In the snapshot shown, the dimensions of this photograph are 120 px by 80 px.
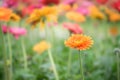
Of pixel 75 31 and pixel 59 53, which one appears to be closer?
pixel 75 31

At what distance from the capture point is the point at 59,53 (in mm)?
2746

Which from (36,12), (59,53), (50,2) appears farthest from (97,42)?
(36,12)

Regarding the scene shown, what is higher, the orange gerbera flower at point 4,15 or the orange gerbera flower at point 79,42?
the orange gerbera flower at point 4,15

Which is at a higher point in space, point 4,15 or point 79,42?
point 4,15

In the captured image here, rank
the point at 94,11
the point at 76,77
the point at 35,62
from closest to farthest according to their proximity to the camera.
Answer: the point at 76,77, the point at 35,62, the point at 94,11

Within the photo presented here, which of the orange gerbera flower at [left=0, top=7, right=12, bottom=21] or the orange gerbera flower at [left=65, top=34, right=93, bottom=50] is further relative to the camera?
the orange gerbera flower at [left=0, top=7, right=12, bottom=21]

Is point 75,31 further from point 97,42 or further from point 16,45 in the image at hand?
point 97,42

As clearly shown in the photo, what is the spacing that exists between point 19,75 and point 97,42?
4.16ft

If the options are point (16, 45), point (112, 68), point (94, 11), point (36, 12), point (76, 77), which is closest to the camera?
point (36, 12)

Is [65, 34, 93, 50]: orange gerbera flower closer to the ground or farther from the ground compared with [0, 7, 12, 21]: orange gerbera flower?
closer to the ground

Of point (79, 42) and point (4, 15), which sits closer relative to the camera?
point (79, 42)

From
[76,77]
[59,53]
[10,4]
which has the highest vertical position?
[10,4]

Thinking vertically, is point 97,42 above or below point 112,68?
above

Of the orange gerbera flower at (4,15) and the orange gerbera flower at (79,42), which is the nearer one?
the orange gerbera flower at (79,42)
